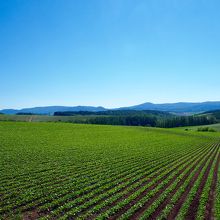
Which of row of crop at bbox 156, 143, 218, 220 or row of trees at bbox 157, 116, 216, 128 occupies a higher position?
row of trees at bbox 157, 116, 216, 128

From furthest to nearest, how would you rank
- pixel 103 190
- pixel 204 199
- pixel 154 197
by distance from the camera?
pixel 103 190 → pixel 154 197 → pixel 204 199

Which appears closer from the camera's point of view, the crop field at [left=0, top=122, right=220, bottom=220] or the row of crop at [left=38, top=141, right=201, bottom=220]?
the crop field at [left=0, top=122, right=220, bottom=220]

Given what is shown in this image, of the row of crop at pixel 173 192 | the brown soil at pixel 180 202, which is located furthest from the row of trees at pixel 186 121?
the brown soil at pixel 180 202

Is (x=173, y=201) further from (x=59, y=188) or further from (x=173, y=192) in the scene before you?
(x=59, y=188)

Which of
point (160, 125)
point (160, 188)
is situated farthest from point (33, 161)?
point (160, 125)

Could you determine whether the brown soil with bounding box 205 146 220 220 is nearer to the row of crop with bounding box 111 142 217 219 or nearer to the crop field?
the crop field

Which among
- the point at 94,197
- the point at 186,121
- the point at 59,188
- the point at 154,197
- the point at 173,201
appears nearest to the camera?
the point at 173,201

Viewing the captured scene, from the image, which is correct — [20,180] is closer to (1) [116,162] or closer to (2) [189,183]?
(1) [116,162]

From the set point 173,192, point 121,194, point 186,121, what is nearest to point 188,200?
point 173,192

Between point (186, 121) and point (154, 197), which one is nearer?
point (154, 197)

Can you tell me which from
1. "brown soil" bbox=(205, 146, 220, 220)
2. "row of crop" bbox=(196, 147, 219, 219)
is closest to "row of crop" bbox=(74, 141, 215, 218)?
"row of crop" bbox=(196, 147, 219, 219)

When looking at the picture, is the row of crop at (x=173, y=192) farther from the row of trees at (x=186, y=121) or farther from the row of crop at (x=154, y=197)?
the row of trees at (x=186, y=121)

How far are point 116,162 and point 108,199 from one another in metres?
15.5

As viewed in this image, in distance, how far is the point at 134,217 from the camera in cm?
1501
